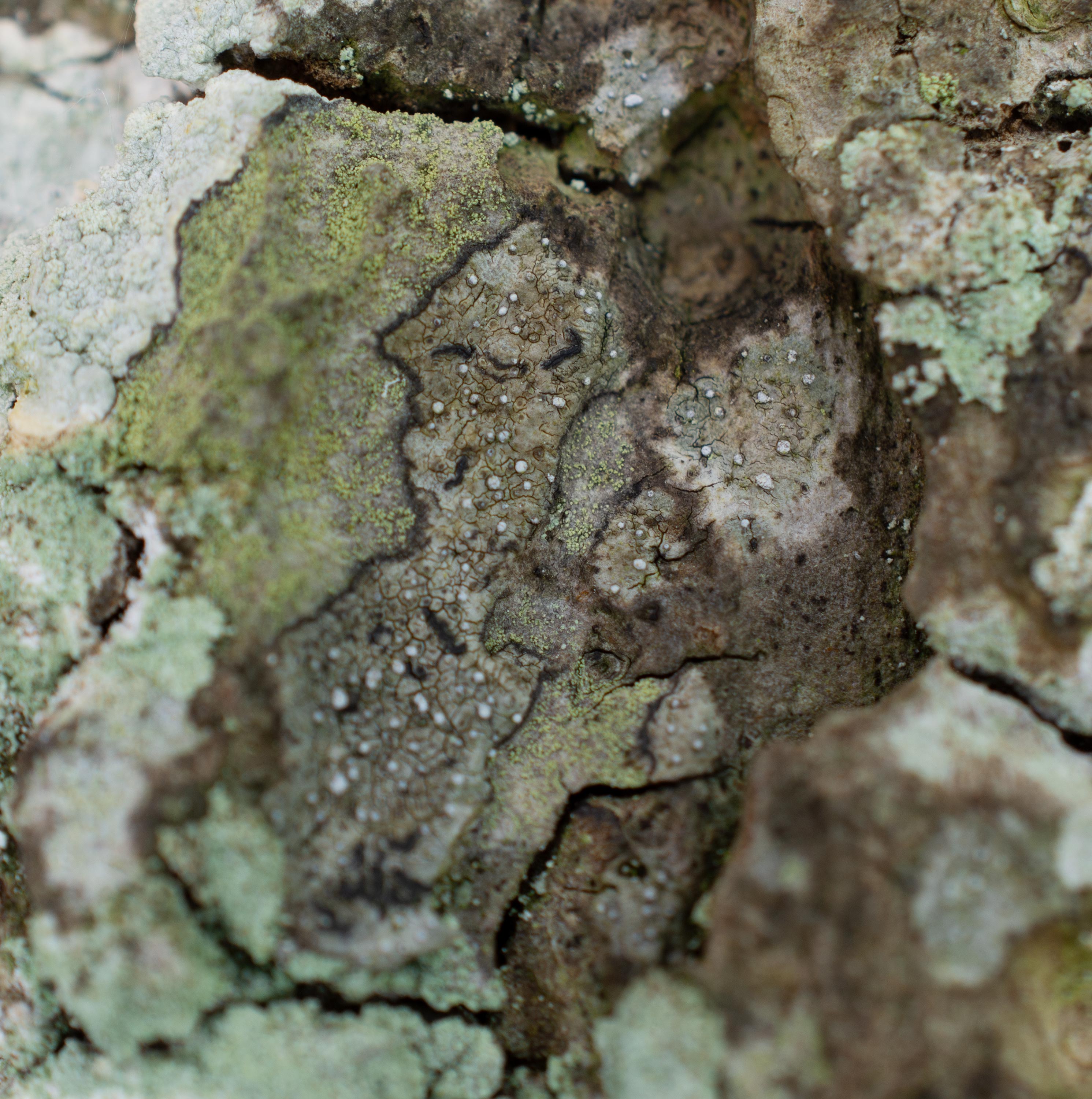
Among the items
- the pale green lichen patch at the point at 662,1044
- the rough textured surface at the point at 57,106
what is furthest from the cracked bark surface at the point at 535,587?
the rough textured surface at the point at 57,106

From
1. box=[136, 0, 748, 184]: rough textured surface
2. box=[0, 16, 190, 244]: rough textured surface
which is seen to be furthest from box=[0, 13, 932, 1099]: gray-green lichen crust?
box=[0, 16, 190, 244]: rough textured surface

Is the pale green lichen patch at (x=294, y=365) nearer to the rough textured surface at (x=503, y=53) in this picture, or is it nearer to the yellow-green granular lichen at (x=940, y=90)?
the rough textured surface at (x=503, y=53)

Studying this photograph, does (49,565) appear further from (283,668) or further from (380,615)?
(380,615)

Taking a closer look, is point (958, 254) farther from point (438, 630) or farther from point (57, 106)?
point (57, 106)

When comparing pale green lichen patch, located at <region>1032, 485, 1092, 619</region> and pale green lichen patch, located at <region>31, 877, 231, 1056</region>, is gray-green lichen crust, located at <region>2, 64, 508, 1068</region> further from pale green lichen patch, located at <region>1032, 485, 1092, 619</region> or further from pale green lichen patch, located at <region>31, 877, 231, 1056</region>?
pale green lichen patch, located at <region>1032, 485, 1092, 619</region>

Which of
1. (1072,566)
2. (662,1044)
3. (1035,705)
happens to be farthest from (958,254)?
(662,1044)
